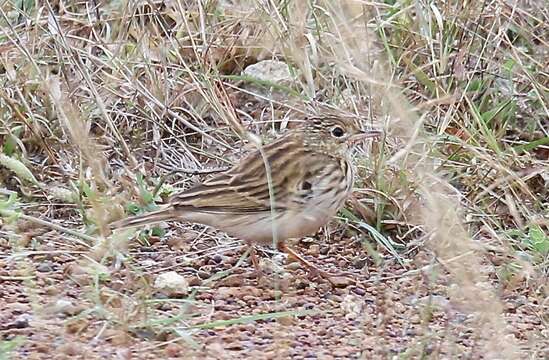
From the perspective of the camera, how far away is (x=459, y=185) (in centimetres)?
522

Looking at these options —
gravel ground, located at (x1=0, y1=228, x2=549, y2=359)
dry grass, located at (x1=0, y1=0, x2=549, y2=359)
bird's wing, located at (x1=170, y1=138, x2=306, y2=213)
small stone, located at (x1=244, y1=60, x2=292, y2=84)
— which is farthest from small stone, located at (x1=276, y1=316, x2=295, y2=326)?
small stone, located at (x1=244, y1=60, x2=292, y2=84)

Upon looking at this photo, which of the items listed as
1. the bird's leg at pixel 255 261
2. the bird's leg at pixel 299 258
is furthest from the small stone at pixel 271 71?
the bird's leg at pixel 255 261

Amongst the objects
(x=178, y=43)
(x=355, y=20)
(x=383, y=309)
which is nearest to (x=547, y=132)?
(x=355, y=20)

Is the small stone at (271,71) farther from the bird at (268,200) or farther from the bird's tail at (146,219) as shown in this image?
the bird's tail at (146,219)

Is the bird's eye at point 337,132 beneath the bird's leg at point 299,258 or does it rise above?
above

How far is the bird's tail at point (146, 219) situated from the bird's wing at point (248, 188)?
37 millimetres

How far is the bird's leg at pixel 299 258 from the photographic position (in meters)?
4.57

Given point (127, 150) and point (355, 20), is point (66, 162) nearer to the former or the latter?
point (127, 150)

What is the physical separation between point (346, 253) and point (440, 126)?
2.54 ft

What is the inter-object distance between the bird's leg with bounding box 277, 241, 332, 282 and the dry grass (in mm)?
158

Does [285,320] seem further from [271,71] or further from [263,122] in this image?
[271,71]

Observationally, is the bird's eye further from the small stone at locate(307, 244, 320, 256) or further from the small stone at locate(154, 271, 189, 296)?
the small stone at locate(154, 271, 189, 296)

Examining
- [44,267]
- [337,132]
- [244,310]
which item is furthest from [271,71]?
[244,310]

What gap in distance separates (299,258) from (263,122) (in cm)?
117
